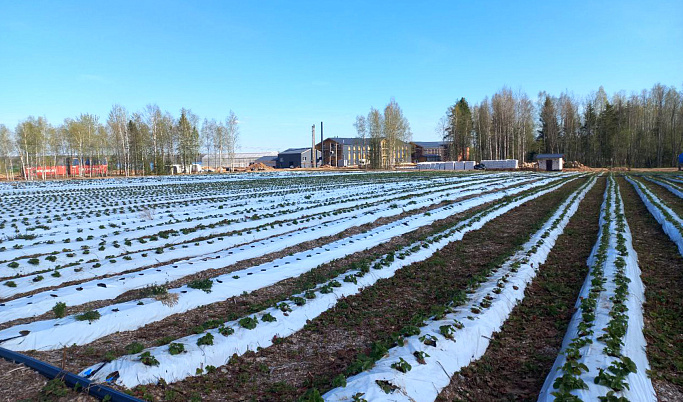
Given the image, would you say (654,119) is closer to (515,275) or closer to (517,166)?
(517,166)

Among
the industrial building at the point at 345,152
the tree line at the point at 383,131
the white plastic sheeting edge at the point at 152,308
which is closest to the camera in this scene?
the white plastic sheeting edge at the point at 152,308

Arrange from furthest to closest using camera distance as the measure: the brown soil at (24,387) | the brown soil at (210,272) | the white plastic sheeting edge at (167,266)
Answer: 1. the white plastic sheeting edge at (167,266)
2. the brown soil at (210,272)
3. the brown soil at (24,387)

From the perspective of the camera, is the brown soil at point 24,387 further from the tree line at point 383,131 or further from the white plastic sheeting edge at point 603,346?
the tree line at point 383,131

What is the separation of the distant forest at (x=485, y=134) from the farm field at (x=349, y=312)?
1965 inches

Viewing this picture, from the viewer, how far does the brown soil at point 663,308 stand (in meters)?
4.20

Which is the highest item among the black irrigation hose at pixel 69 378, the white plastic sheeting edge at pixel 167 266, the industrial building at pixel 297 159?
the industrial building at pixel 297 159

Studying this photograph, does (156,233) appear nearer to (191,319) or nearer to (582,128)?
(191,319)

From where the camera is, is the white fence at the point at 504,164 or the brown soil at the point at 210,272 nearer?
the brown soil at the point at 210,272

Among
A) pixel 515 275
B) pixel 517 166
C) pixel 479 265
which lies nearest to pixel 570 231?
pixel 479 265

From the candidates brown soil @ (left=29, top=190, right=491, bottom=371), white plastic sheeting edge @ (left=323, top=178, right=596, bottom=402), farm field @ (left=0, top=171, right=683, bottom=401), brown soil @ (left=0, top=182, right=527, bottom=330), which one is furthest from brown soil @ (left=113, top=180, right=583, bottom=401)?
brown soil @ (left=0, top=182, right=527, bottom=330)

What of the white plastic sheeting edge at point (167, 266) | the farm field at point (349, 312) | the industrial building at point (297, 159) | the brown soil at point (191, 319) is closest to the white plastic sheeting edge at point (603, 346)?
the farm field at point (349, 312)

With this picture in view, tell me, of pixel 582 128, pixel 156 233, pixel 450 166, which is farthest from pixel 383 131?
pixel 156 233

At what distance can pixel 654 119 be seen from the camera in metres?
69.9

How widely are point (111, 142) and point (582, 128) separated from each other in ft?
266
